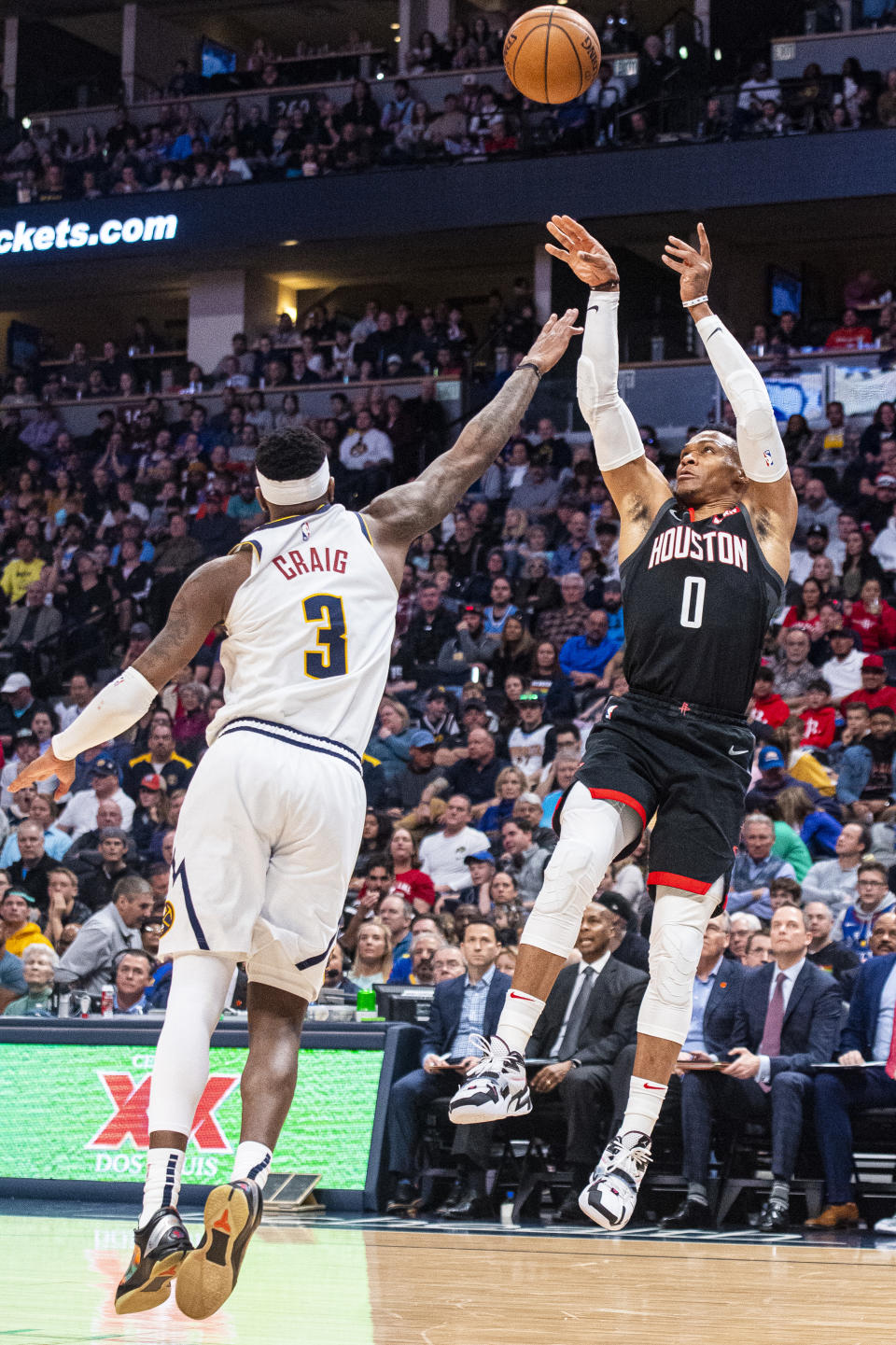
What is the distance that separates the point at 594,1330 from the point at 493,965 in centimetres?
528

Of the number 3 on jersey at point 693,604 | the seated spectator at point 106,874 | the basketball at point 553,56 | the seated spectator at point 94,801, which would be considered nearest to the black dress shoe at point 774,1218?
the number 3 on jersey at point 693,604

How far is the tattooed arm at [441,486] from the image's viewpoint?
5812 millimetres

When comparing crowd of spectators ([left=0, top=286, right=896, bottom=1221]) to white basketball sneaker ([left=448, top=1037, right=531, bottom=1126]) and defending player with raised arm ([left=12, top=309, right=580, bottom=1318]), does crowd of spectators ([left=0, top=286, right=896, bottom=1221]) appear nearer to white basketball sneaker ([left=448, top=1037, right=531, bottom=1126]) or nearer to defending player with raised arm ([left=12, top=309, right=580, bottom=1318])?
white basketball sneaker ([left=448, top=1037, right=531, bottom=1126])

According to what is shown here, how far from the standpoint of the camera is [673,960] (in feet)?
18.9

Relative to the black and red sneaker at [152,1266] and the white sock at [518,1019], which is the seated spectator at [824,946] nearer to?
the white sock at [518,1019]

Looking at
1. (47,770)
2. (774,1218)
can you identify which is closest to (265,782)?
(47,770)

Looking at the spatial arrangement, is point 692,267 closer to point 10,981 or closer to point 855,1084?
point 855,1084

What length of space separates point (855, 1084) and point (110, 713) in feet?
20.2

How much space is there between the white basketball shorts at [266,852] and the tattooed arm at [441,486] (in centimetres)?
79

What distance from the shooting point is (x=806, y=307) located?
26.6 m

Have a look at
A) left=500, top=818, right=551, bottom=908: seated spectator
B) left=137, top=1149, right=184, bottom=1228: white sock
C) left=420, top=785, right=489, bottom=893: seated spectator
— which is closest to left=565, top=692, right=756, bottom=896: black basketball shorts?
left=137, top=1149, right=184, bottom=1228: white sock

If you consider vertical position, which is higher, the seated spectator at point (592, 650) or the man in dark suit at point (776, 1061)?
the seated spectator at point (592, 650)

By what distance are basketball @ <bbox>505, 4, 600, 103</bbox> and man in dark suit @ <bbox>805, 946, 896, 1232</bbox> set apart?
5446mm

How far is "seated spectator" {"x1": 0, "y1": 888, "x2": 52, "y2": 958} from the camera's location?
43.3 feet
